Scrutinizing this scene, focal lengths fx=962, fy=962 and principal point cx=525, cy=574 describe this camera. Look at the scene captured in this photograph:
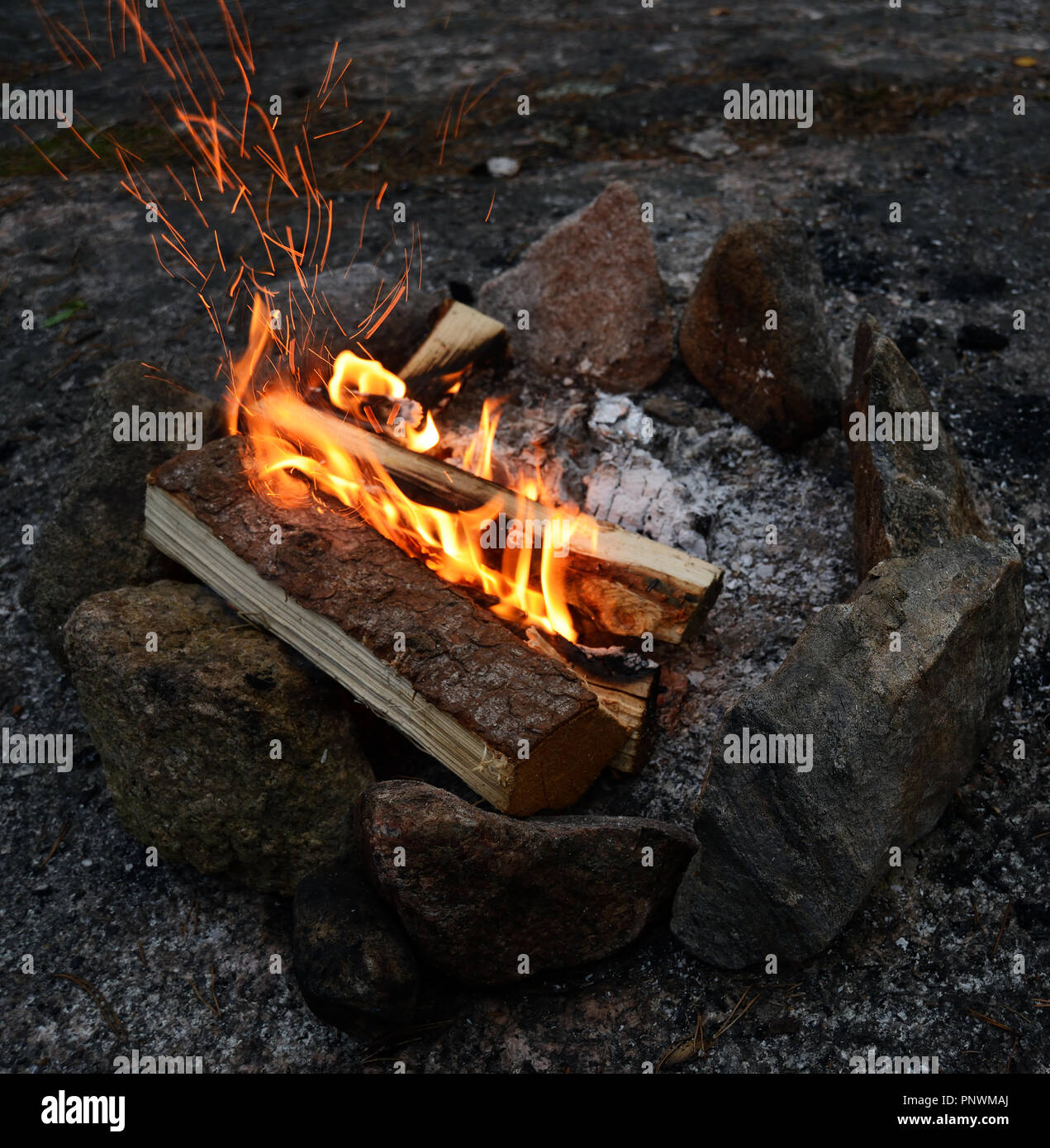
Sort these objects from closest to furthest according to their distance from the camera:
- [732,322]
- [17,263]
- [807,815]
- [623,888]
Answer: [807,815] → [623,888] → [732,322] → [17,263]

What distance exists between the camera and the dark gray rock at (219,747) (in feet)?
9.36

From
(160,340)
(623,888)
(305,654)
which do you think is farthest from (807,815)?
(160,340)

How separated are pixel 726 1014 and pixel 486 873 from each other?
2.50 feet

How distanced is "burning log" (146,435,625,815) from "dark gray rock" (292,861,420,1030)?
1.57 feet

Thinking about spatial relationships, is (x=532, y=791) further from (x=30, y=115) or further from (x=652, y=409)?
(x=30, y=115)

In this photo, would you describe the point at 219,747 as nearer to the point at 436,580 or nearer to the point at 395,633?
the point at 395,633

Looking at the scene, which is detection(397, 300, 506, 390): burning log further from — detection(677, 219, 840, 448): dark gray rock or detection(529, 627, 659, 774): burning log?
detection(529, 627, 659, 774): burning log

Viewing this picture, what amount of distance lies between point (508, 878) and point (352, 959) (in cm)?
45

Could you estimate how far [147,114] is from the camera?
6723 millimetres

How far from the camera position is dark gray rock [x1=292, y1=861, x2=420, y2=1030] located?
246 centimetres

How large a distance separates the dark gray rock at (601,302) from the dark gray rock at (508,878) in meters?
2.13

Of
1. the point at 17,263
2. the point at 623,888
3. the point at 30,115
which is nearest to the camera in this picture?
the point at 623,888

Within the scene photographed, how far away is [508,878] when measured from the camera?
2.53 metres

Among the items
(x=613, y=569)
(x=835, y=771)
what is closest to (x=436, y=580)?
(x=613, y=569)
